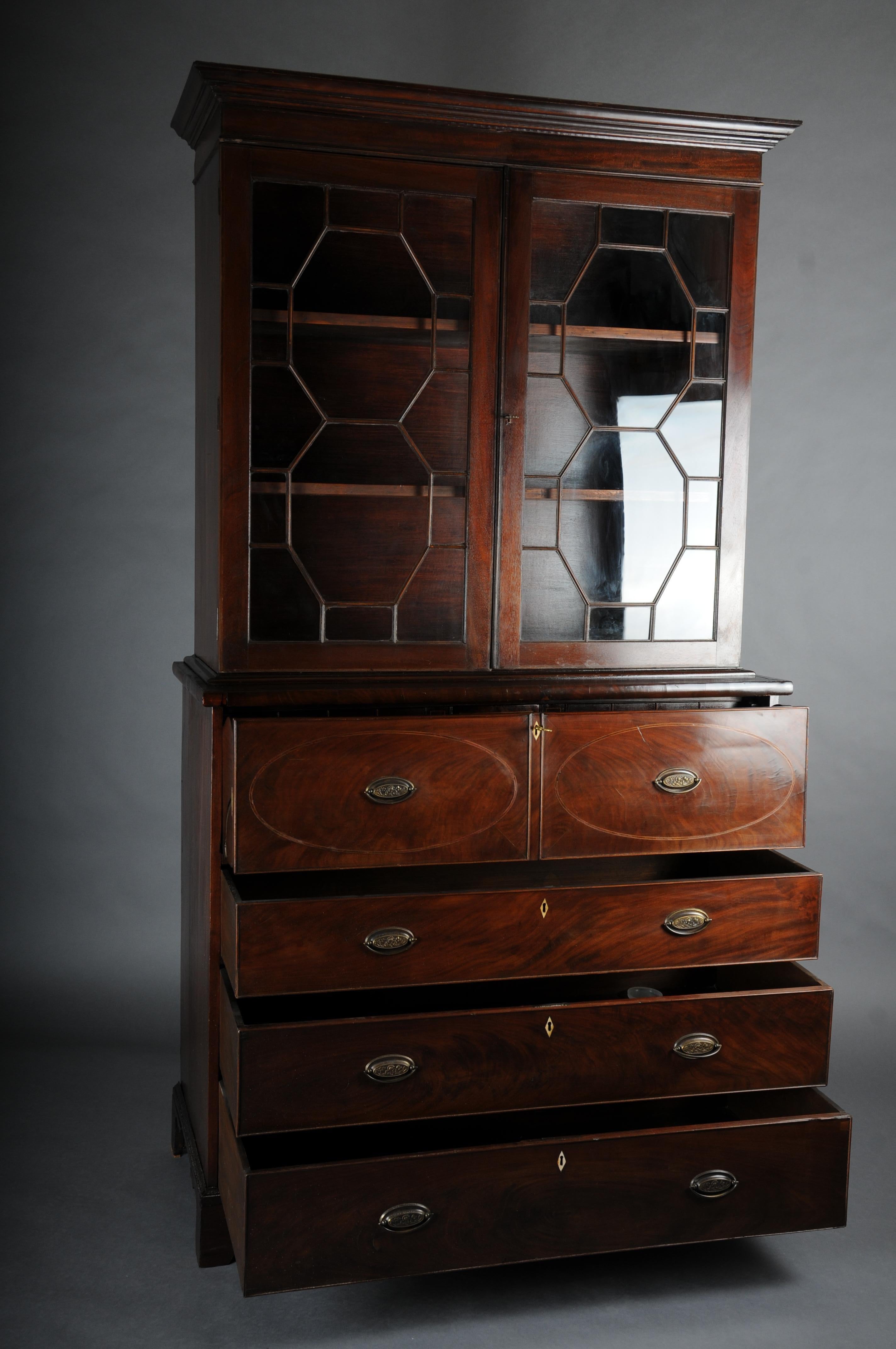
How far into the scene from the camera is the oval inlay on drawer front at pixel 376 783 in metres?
1.96

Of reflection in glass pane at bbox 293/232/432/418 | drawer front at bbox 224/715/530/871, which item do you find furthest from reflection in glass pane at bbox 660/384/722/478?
drawer front at bbox 224/715/530/871

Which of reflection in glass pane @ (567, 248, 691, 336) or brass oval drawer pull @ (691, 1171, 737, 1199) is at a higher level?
reflection in glass pane @ (567, 248, 691, 336)

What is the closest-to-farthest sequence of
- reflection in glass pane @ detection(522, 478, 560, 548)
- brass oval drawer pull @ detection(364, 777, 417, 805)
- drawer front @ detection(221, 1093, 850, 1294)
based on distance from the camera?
drawer front @ detection(221, 1093, 850, 1294) → brass oval drawer pull @ detection(364, 777, 417, 805) → reflection in glass pane @ detection(522, 478, 560, 548)

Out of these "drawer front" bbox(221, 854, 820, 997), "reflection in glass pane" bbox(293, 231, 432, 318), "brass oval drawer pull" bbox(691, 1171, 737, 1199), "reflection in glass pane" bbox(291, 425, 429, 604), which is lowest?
"brass oval drawer pull" bbox(691, 1171, 737, 1199)

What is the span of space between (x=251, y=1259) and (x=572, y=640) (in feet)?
3.68

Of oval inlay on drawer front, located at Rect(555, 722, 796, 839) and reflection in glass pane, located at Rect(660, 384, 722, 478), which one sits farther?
reflection in glass pane, located at Rect(660, 384, 722, 478)

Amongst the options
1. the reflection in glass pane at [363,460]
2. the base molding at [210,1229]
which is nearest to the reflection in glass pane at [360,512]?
the reflection in glass pane at [363,460]

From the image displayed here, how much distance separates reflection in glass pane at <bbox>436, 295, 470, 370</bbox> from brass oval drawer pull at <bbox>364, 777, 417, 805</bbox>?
2.31 ft

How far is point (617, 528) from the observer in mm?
2258

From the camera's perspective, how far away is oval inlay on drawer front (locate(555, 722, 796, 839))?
2.09m

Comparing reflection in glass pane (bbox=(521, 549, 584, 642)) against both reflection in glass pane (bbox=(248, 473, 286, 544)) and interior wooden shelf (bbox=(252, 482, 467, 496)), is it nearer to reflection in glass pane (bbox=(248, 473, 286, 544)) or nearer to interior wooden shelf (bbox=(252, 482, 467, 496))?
interior wooden shelf (bbox=(252, 482, 467, 496))

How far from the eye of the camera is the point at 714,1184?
2068 mm

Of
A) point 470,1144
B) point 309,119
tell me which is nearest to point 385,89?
point 309,119

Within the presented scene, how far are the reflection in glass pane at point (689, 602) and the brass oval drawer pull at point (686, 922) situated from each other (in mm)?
491
